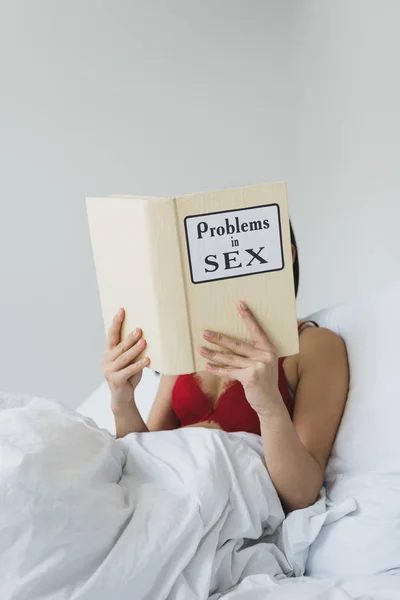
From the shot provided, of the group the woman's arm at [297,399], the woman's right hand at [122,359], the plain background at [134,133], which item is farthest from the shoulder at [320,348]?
the plain background at [134,133]

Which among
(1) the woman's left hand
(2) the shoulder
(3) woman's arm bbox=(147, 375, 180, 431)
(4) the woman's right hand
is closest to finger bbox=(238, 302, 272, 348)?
(1) the woman's left hand

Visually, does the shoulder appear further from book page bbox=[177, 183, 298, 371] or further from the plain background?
the plain background

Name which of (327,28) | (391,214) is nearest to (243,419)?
(391,214)

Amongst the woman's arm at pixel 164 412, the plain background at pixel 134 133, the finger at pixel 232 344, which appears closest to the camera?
the finger at pixel 232 344

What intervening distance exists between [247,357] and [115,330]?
22 centimetres

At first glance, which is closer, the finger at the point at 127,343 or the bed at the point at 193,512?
the bed at the point at 193,512

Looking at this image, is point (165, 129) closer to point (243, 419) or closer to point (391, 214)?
point (391, 214)

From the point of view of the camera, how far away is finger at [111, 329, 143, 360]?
40.3 inches

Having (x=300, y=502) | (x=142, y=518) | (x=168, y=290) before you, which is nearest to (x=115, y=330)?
(x=168, y=290)

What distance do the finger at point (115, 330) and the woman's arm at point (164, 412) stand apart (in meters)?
0.31

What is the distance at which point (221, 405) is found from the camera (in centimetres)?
126

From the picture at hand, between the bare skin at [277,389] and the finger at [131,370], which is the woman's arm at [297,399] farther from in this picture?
the finger at [131,370]

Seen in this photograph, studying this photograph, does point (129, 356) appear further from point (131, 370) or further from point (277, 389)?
point (277, 389)

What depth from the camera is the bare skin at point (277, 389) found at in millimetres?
968
